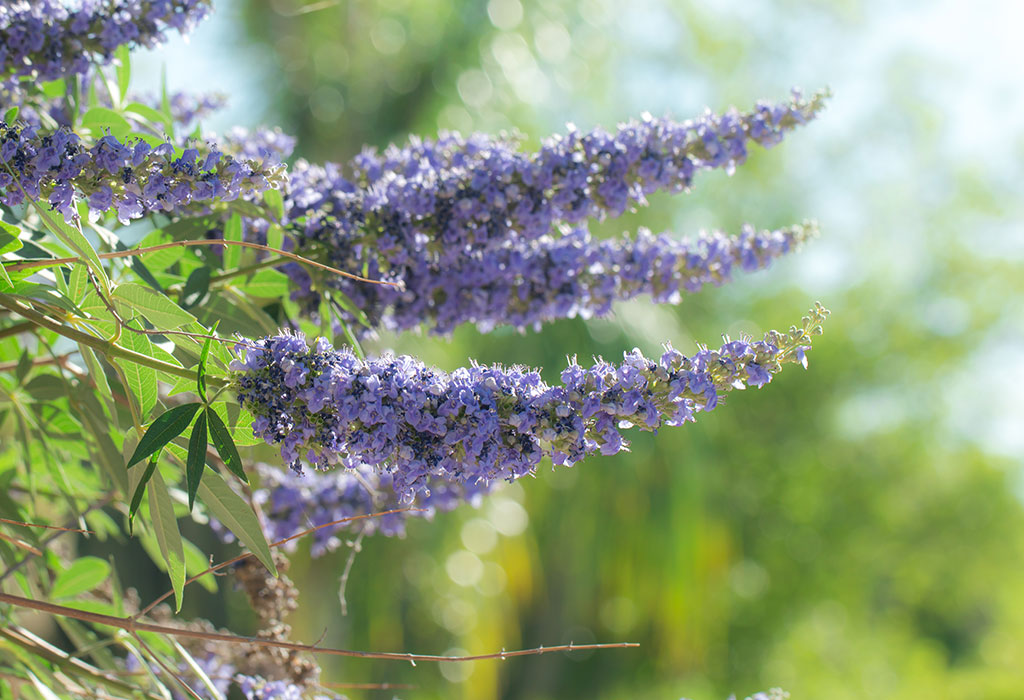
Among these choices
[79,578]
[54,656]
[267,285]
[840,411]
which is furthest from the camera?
[840,411]

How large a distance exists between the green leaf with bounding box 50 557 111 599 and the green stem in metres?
0.53

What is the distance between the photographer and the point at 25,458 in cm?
93

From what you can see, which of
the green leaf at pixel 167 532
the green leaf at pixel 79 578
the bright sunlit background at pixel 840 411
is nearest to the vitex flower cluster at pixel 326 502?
the green leaf at pixel 79 578

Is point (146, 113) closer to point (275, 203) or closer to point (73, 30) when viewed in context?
point (73, 30)

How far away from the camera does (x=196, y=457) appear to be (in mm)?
646

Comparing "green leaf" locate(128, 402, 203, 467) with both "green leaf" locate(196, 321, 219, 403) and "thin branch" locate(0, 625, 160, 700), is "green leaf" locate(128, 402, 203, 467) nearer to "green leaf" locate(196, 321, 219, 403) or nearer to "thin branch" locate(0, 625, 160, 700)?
"green leaf" locate(196, 321, 219, 403)

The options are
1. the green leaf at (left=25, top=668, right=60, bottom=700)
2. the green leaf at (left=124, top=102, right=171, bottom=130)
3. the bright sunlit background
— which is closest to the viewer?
the green leaf at (left=25, top=668, right=60, bottom=700)

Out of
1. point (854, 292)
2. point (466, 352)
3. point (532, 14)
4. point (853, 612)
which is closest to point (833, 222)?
point (854, 292)

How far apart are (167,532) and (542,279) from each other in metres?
0.51

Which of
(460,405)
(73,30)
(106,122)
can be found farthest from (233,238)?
(460,405)

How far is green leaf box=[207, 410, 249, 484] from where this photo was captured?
644 millimetres

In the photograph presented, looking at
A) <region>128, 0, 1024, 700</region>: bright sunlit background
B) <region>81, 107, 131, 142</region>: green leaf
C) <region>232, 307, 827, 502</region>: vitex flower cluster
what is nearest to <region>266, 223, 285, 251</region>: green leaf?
A: <region>81, 107, 131, 142</region>: green leaf

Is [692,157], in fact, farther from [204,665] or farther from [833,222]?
[833,222]

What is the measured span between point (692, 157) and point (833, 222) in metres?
10.7
